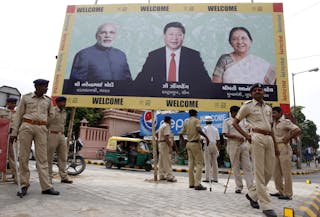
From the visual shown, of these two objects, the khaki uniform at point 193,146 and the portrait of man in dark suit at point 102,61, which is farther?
the portrait of man in dark suit at point 102,61

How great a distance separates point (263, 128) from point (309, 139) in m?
41.1

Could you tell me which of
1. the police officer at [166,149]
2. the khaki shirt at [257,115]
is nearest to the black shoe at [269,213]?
the khaki shirt at [257,115]

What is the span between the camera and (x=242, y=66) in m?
6.95

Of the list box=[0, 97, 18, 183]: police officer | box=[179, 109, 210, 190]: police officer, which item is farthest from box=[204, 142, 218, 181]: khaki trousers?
box=[0, 97, 18, 183]: police officer

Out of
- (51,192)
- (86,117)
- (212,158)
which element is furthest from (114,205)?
(86,117)

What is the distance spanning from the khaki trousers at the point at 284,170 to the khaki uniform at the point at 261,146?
162cm

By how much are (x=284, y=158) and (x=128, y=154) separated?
28.3 feet

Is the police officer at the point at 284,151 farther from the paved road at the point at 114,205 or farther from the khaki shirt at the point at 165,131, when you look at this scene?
the khaki shirt at the point at 165,131

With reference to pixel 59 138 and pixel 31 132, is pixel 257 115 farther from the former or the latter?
pixel 59 138

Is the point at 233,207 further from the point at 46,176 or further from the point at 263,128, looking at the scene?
the point at 46,176

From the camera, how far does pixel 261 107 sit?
4.26 meters

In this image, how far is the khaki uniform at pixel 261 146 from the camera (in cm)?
395

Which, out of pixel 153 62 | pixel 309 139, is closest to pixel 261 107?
pixel 153 62

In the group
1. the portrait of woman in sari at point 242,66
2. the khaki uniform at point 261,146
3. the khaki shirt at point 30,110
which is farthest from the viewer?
the portrait of woman in sari at point 242,66
